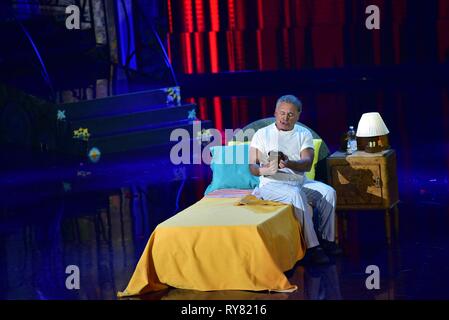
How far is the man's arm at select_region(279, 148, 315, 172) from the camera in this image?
20.2 ft

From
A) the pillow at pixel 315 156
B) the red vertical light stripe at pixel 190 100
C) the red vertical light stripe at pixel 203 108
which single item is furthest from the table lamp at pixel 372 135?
the red vertical light stripe at pixel 190 100

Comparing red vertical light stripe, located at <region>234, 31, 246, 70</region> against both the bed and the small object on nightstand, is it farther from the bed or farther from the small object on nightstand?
the bed

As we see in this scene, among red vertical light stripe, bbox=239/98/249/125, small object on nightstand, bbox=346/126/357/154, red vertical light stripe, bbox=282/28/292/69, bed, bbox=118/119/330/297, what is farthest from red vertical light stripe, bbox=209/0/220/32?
bed, bbox=118/119/330/297

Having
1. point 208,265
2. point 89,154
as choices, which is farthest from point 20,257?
point 89,154

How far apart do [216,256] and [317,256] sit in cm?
77

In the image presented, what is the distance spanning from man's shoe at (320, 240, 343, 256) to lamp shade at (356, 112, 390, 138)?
3.27ft

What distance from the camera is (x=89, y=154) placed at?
11117mm

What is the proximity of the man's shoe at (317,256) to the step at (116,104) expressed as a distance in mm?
6059

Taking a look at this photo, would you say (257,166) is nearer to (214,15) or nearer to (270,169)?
(270,169)

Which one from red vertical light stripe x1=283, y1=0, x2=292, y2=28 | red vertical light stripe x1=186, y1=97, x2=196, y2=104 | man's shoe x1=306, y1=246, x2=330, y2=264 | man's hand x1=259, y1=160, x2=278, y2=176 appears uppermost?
red vertical light stripe x1=283, y1=0, x2=292, y2=28

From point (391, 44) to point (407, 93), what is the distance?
219 cm

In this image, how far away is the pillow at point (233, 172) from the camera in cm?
675

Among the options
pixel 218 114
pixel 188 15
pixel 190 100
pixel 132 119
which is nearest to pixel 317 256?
pixel 132 119

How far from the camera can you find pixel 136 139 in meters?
11.5
